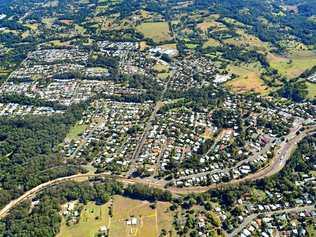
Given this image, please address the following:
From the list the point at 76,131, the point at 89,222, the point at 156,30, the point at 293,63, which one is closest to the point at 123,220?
the point at 89,222

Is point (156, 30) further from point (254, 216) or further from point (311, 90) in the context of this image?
point (254, 216)

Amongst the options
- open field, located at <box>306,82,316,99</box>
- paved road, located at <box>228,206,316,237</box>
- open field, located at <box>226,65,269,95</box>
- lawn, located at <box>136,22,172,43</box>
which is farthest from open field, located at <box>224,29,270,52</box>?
paved road, located at <box>228,206,316,237</box>

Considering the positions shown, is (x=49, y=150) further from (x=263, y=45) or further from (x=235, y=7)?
(x=235, y=7)

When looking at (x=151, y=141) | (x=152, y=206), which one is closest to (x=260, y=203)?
(x=152, y=206)

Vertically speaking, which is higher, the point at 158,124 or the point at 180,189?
the point at 180,189

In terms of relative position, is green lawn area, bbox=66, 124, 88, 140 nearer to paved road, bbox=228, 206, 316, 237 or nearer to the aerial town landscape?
the aerial town landscape
